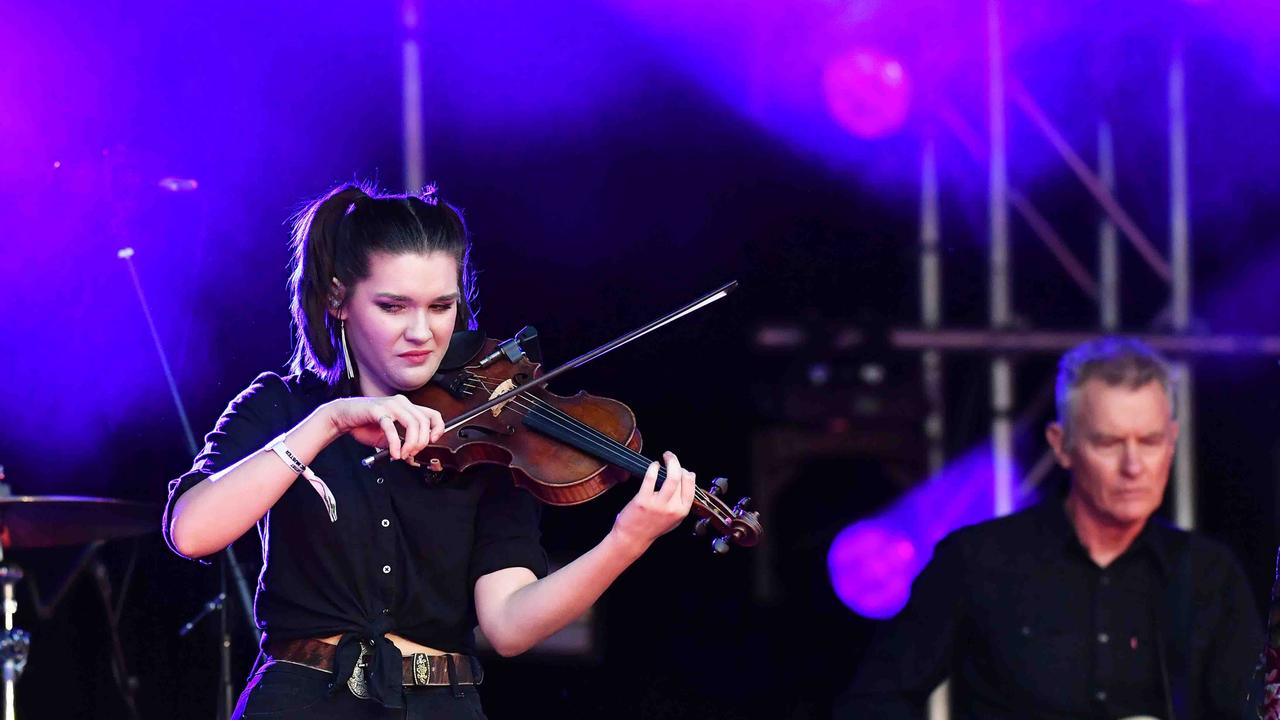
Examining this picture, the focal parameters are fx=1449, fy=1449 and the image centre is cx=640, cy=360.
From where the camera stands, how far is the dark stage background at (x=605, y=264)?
3.47 meters

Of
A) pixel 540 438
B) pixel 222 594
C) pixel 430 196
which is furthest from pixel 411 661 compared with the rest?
pixel 222 594

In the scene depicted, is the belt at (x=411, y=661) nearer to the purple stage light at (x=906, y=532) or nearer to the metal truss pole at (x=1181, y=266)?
the purple stage light at (x=906, y=532)

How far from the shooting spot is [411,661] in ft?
6.91

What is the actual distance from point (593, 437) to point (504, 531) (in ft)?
0.67

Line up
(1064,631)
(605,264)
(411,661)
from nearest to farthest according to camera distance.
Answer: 1. (411,661)
2. (1064,631)
3. (605,264)

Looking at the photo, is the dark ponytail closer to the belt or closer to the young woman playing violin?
the young woman playing violin

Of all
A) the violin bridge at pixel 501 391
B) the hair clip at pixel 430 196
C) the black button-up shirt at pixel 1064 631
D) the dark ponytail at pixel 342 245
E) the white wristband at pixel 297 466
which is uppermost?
the hair clip at pixel 430 196

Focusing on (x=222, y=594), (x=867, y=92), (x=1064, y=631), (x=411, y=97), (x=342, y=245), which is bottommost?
(x=1064, y=631)

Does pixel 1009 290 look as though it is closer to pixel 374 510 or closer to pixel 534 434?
pixel 534 434

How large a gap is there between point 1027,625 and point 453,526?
60.9 inches

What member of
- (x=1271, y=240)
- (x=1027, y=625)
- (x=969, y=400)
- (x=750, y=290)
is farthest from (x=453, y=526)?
(x=1271, y=240)

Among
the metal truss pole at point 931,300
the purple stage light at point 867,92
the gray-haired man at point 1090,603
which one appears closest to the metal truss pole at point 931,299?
the metal truss pole at point 931,300

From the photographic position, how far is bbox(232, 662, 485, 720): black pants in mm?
2035

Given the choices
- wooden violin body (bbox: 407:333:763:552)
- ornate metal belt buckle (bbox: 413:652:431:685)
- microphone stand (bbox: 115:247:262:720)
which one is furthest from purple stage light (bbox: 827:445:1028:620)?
ornate metal belt buckle (bbox: 413:652:431:685)
